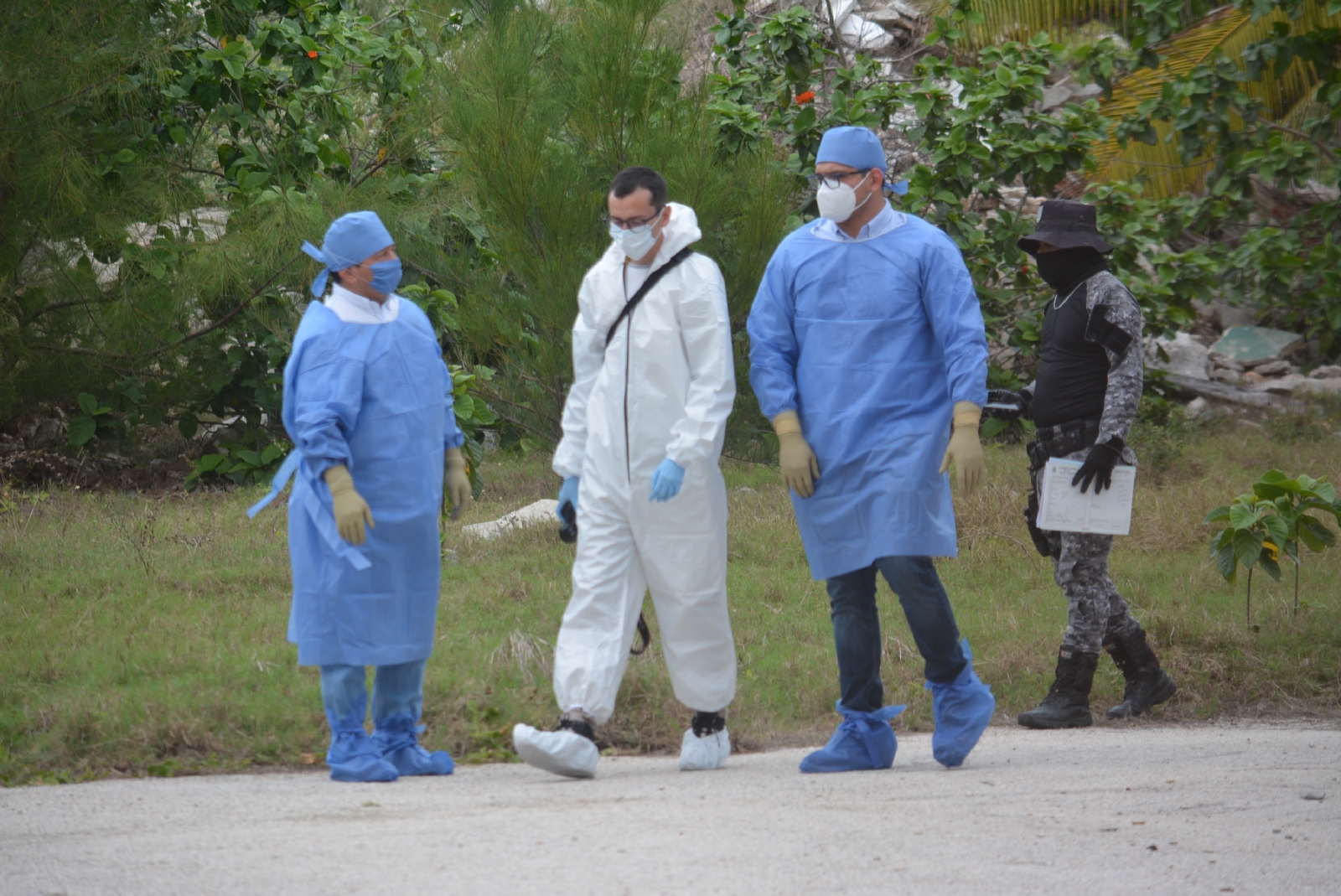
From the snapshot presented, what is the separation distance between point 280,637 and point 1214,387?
9.84 m

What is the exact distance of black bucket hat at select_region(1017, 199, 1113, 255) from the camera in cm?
441

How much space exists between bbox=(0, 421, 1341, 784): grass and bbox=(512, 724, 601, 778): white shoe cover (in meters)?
0.56

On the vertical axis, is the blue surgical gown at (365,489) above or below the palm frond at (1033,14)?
below

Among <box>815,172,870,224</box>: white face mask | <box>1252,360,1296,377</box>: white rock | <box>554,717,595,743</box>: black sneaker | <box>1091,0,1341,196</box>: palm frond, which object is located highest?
<box>1091,0,1341,196</box>: palm frond

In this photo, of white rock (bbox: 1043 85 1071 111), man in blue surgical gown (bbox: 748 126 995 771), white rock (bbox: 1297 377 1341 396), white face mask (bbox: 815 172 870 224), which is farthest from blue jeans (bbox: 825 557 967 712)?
white rock (bbox: 1043 85 1071 111)

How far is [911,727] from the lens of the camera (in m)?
4.55

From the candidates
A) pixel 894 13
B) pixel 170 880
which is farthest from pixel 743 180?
pixel 894 13

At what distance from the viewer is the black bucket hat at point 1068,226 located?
4.41m

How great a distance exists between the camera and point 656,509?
3.61 metres

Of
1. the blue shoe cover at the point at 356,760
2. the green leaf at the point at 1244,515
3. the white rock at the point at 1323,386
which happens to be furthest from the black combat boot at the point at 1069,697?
the white rock at the point at 1323,386

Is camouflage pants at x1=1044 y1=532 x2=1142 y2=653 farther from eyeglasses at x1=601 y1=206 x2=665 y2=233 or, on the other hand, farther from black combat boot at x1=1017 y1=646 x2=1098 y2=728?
eyeglasses at x1=601 y1=206 x2=665 y2=233

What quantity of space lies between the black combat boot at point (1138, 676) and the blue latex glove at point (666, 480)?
183cm

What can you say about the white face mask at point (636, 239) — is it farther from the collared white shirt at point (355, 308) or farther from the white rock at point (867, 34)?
the white rock at point (867, 34)

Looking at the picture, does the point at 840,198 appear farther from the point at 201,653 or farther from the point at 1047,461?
the point at 201,653
